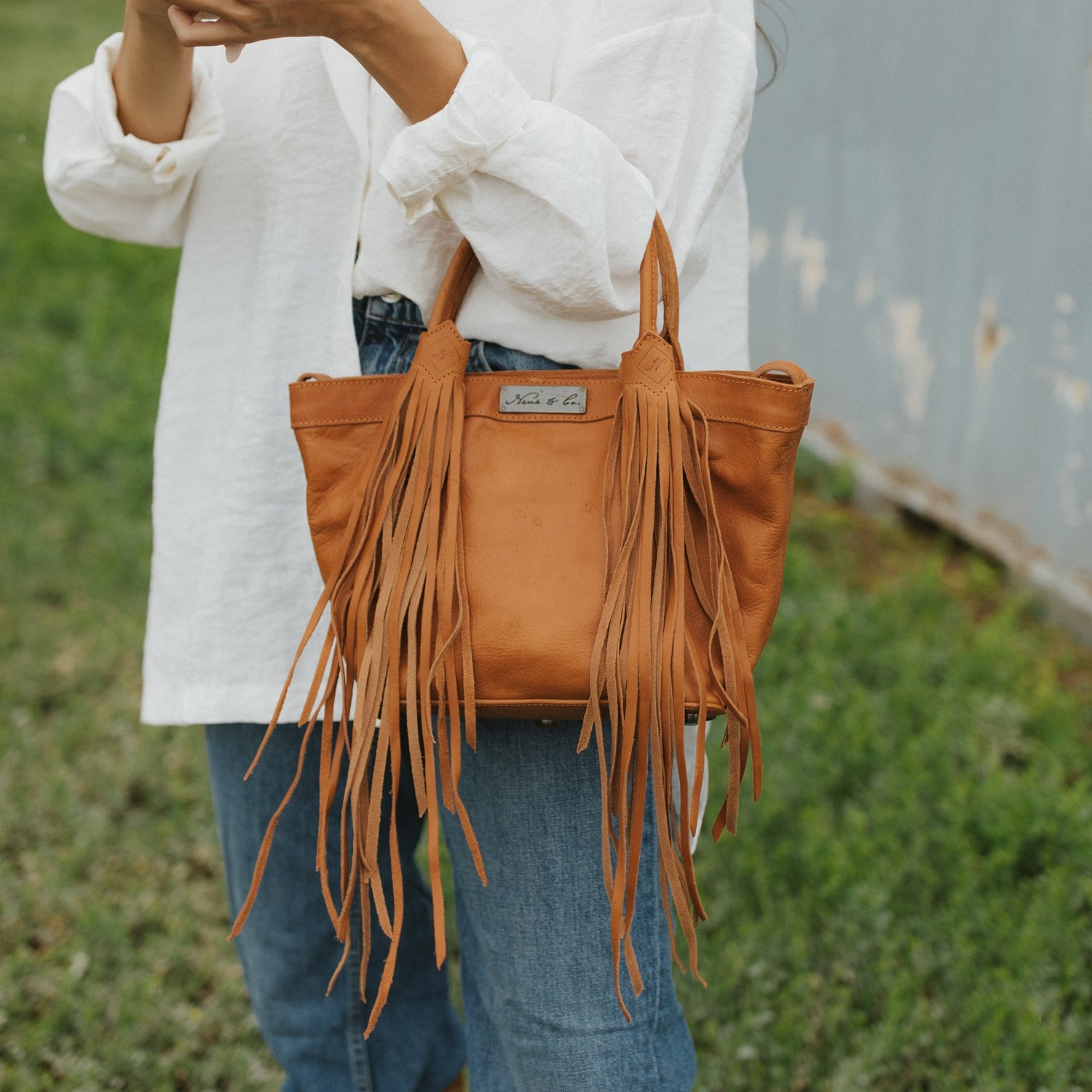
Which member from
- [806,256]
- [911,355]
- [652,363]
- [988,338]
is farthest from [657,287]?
[806,256]

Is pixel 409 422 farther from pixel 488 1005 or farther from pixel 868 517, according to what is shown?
pixel 868 517

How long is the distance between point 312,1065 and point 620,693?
84 centimetres

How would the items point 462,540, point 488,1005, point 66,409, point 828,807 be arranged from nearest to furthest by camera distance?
point 462,540, point 488,1005, point 828,807, point 66,409

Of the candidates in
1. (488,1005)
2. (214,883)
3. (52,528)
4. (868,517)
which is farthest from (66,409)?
(488,1005)

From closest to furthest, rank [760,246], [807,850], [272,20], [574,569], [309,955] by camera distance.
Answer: [272,20] < [574,569] < [309,955] < [807,850] < [760,246]

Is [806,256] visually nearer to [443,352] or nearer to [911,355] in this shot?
[911,355]

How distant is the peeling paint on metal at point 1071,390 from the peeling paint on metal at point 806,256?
1.00 metres

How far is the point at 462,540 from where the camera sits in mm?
1015

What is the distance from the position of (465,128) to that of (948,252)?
2.62 meters

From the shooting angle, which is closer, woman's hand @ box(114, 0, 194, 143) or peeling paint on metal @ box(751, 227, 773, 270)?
woman's hand @ box(114, 0, 194, 143)

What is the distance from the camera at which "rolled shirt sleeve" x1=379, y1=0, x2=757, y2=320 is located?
0.92 meters

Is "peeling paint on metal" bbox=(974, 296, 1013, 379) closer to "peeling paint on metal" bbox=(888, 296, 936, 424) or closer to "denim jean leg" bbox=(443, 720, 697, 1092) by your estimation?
"peeling paint on metal" bbox=(888, 296, 936, 424)

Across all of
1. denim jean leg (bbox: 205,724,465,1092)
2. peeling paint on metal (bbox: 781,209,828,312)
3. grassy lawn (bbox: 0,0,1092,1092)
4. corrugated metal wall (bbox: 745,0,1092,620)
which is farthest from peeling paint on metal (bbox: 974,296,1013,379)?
denim jean leg (bbox: 205,724,465,1092)

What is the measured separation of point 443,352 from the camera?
1021 mm
